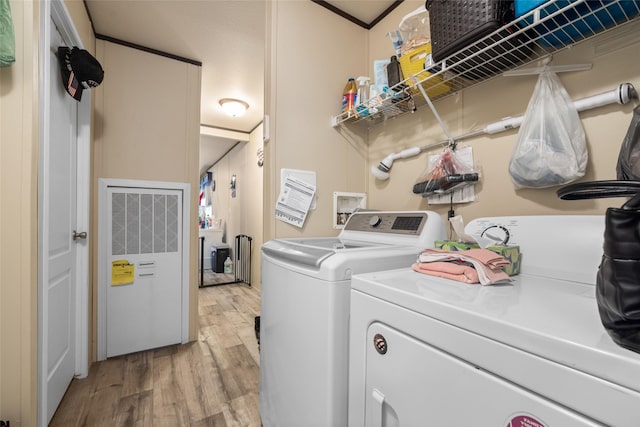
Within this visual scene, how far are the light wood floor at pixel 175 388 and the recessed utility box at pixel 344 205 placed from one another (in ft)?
4.00

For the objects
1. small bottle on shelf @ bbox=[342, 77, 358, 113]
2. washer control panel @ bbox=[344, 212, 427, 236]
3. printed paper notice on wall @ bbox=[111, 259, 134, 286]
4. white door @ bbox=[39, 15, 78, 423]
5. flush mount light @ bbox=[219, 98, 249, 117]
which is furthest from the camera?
flush mount light @ bbox=[219, 98, 249, 117]

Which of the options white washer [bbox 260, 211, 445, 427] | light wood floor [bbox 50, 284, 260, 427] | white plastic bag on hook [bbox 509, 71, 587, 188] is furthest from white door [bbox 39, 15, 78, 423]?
white plastic bag on hook [bbox 509, 71, 587, 188]

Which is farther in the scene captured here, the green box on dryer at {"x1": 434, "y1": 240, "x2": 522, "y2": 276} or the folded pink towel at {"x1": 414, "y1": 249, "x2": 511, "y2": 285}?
the green box on dryer at {"x1": 434, "y1": 240, "x2": 522, "y2": 276}

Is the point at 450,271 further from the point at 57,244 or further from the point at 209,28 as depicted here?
the point at 209,28

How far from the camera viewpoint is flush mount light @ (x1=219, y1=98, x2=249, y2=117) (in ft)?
11.2

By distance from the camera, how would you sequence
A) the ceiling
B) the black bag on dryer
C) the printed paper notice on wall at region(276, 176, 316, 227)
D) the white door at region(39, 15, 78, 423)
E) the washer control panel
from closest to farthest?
the black bag on dryer, the washer control panel, the white door at region(39, 15, 78, 423), the printed paper notice on wall at region(276, 176, 316, 227), the ceiling

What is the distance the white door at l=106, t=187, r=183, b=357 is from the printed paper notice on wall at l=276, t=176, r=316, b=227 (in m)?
1.47

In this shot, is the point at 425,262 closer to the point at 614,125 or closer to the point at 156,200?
the point at 614,125

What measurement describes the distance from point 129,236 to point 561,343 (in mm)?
2725

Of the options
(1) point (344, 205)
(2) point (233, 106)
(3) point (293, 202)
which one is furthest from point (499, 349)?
(2) point (233, 106)

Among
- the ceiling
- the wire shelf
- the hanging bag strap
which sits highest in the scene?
the ceiling

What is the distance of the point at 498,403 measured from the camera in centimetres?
48

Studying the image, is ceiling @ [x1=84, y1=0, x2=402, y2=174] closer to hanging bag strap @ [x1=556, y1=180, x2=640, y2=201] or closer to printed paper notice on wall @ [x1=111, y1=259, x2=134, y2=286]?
hanging bag strap @ [x1=556, y1=180, x2=640, y2=201]

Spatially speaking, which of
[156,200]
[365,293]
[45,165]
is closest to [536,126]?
[365,293]
